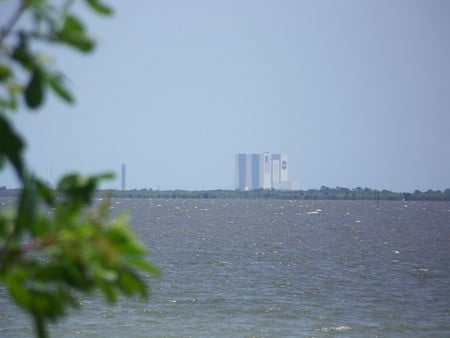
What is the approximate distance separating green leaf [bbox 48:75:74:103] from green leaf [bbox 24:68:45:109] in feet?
0.04

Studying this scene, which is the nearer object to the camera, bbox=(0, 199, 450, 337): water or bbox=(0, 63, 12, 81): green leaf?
bbox=(0, 63, 12, 81): green leaf

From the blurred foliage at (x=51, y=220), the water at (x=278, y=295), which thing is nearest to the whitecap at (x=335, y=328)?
the water at (x=278, y=295)

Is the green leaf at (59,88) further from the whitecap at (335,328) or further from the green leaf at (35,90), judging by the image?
the whitecap at (335,328)

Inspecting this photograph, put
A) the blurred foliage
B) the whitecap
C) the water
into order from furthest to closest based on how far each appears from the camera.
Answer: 1. the water
2. the whitecap
3. the blurred foliage

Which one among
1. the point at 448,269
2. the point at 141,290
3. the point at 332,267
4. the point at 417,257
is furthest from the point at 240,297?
the point at 141,290

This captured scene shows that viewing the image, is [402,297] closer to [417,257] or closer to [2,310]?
[2,310]

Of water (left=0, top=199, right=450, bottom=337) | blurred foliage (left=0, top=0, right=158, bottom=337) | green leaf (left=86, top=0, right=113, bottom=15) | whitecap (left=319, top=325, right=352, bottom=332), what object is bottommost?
whitecap (left=319, top=325, right=352, bottom=332)

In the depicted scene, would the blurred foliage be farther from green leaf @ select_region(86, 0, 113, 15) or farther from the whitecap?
the whitecap

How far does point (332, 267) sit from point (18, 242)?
44059 millimetres

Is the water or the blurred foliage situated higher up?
the blurred foliage

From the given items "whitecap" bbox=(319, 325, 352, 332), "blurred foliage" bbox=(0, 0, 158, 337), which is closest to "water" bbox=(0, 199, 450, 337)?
"whitecap" bbox=(319, 325, 352, 332)

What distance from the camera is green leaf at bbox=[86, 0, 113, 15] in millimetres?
1311

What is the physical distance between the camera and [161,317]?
25422mm

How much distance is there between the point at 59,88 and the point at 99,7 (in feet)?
0.47
